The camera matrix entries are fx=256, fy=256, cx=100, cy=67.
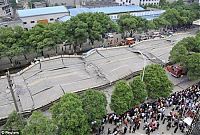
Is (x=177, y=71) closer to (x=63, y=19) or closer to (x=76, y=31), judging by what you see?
(x=76, y=31)

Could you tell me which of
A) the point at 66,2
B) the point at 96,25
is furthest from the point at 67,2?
the point at 96,25

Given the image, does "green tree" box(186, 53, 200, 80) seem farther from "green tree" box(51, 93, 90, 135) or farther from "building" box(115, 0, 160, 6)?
"building" box(115, 0, 160, 6)

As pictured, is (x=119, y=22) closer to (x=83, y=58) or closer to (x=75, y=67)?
(x=83, y=58)

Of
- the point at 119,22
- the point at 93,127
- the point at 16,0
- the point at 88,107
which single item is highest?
the point at 16,0

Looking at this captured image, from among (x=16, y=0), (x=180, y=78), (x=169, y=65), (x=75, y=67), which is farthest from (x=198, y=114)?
(x=16, y=0)

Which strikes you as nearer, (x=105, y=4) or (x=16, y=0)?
(x=105, y=4)

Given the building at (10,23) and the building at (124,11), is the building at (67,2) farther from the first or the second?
the building at (10,23)
